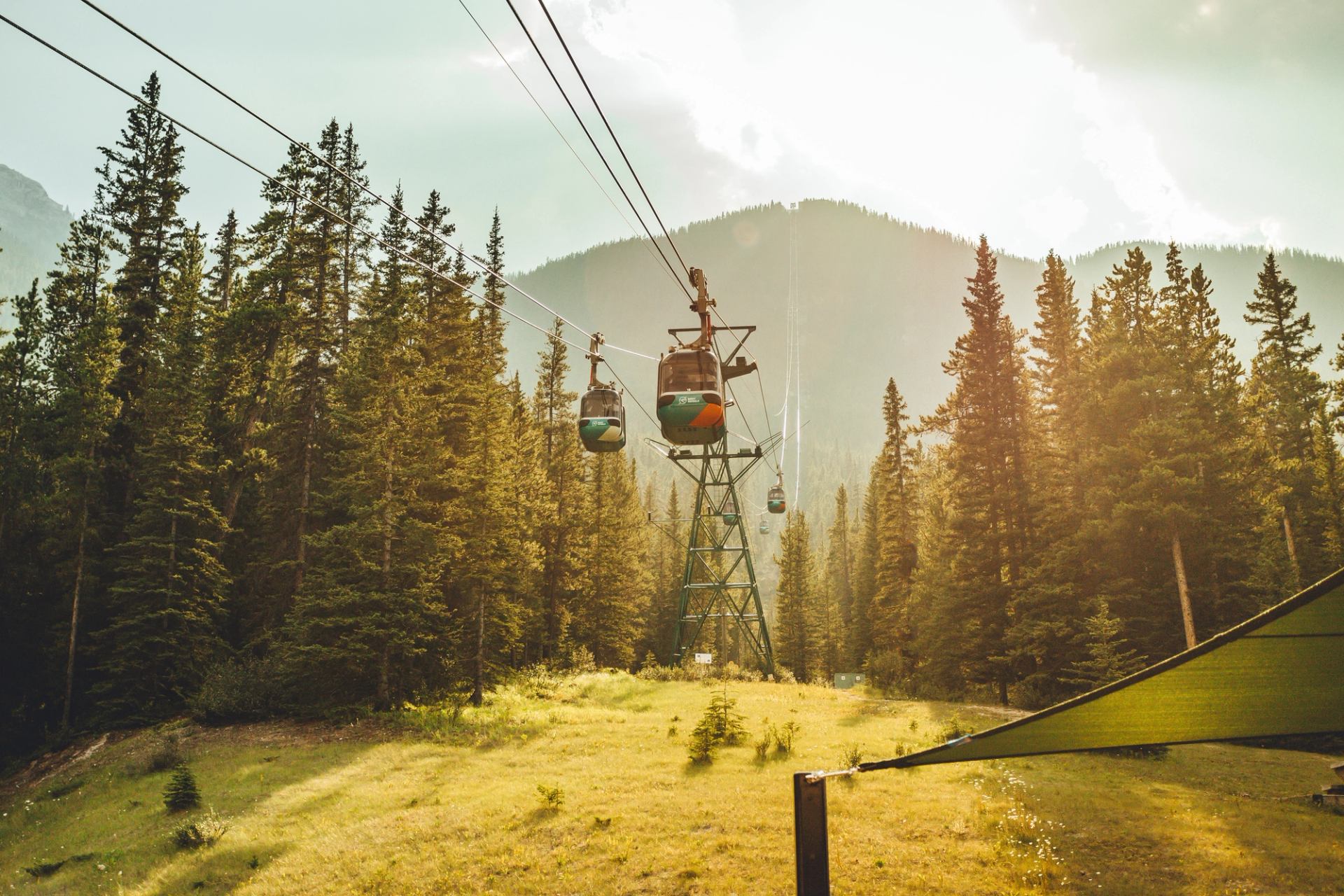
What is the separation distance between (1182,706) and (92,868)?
17320mm

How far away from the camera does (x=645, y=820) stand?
11703 mm

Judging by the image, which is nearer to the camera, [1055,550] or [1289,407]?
[1055,550]

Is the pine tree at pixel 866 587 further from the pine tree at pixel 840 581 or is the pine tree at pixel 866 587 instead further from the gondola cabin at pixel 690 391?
the gondola cabin at pixel 690 391

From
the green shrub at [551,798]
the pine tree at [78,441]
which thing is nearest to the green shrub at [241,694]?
the pine tree at [78,441]

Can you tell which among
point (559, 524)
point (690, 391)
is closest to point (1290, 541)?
point (690, 391)

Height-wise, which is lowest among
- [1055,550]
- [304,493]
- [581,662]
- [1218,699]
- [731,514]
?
[581,662]

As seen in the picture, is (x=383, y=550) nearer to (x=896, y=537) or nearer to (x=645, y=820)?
(x=645, y=820)

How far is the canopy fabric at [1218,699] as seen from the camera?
10.6 ft

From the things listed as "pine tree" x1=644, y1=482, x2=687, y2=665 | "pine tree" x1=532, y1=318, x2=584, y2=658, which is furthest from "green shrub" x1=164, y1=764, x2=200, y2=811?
"pine tree" x1=644, y1=482, x2=687, y2=665

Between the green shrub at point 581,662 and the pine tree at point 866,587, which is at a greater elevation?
the pine tree at point 866,587

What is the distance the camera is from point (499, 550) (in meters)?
24.9

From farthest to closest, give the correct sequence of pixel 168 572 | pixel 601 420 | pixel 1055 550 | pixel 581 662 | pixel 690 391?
pixel 581 662, pixel 1055 550, pixel 168 572, pixel 601 420, pixel 690 391

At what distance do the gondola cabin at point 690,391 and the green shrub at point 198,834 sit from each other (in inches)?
454

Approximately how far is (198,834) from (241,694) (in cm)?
1046
